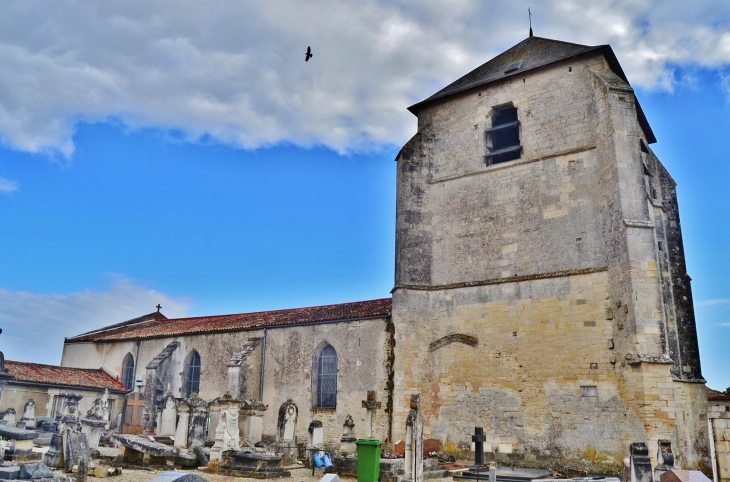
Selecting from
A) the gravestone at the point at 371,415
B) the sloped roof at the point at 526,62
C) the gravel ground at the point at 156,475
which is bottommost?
the gravel ground at the point at 156,475

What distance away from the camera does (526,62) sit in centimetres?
1916

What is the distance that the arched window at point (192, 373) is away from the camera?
79.2ft

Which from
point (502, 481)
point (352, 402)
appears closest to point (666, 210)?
point (502, 481)

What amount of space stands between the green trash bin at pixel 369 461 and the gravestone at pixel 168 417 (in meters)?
9.00

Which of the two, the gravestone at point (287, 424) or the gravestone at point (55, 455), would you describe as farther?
the gravestone at point (287, 424)

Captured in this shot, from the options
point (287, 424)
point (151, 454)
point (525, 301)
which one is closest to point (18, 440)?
point (151, 454)

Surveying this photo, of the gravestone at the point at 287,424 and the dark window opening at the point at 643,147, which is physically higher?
the dark window opening at the point at 643,147

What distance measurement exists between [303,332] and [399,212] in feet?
19.6

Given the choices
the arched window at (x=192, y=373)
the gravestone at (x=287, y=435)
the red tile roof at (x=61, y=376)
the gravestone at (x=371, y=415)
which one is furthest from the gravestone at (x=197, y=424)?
the red tile roof at (x=61, y=376)

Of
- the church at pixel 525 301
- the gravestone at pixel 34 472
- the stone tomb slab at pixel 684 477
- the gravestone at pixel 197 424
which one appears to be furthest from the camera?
the gravestone at pixel 197 424

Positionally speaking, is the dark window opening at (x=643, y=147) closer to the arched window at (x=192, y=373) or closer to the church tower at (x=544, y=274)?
the church tower at (x=544, y=274)

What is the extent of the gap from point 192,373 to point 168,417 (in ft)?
17.3

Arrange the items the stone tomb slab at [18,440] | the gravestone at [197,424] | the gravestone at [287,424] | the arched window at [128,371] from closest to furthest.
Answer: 1. the stone tomb slab at [18,440]
2. the gravestone at [197,424]
3. the gravestone at [287,424]
4. the arched window at [128,371]

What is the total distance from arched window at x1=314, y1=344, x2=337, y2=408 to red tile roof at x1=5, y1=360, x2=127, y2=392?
1013 cm
